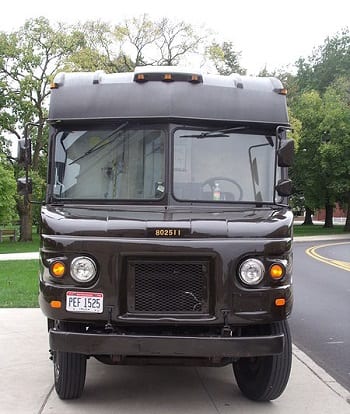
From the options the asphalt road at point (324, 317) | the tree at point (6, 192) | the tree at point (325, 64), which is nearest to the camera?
the asphalt road at point (324, 317)

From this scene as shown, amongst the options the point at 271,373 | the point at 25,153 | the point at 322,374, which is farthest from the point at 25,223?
the point at 271,373

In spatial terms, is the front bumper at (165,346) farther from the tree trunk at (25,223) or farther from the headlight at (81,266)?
the tree trunk at (25,223)

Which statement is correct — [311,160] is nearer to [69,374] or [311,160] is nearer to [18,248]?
[18,248]

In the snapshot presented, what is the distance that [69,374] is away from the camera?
5035 mm

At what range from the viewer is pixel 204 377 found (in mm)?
6125

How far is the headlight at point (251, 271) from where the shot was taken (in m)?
4.55

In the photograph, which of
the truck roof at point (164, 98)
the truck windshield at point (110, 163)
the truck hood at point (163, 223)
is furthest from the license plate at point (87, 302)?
the truck roof at point (164, 98)

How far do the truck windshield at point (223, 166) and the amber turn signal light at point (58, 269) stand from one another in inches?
51.0

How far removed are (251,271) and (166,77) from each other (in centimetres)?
210

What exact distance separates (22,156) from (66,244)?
1745 mm

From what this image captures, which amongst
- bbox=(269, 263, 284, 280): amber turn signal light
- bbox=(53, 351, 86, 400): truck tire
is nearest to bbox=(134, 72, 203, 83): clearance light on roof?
bbox=(269, 263, 284, 280): amber turn signal light

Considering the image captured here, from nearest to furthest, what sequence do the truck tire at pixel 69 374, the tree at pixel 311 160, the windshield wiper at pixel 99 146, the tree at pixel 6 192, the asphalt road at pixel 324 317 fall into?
the truck tire at pixel 69 374 < the windshield wiper at pixel 99 146 < the asphalt road at pixel 324 317 < the tree at pixel 6 192 < the tree at pixel 311 160

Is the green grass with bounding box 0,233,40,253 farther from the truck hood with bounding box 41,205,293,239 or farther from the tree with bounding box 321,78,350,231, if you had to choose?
the tree with bounding box 321,78,350,231

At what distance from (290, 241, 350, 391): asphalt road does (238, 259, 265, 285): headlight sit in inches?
81.4
